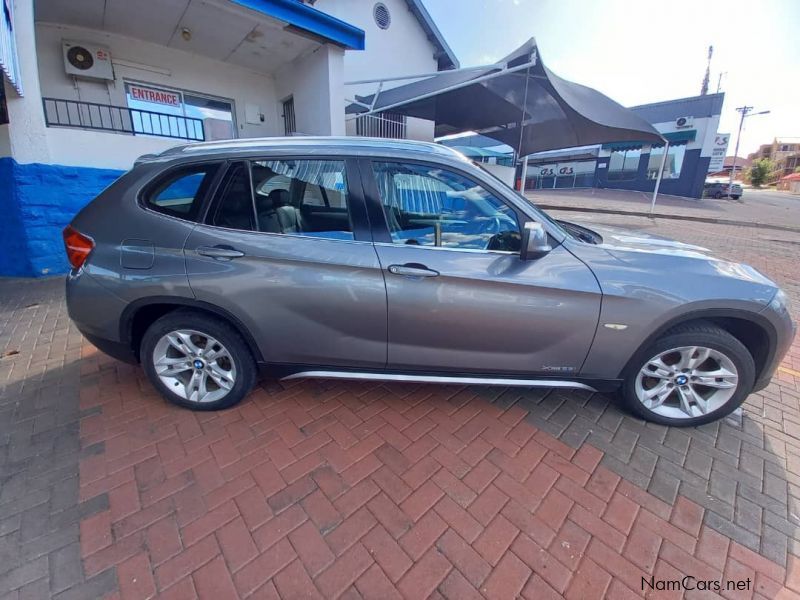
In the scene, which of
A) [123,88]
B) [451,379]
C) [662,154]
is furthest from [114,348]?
[662,154]

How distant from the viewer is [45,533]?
1.74 metres

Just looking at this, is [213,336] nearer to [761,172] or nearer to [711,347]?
[711,347]

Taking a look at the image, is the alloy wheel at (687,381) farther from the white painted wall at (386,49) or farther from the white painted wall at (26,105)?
the white painted wall at (386,49)

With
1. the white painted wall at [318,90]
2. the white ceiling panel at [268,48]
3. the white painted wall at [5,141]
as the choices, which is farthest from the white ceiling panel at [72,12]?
the white painted wall at [318,90]

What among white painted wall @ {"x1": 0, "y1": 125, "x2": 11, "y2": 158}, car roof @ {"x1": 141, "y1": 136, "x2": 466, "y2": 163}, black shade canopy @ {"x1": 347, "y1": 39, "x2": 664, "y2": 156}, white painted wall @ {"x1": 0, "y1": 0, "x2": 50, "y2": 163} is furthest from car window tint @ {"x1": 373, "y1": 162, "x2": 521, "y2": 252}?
black shade canopy @ {"x1": 347, "y1": 39, "x2": 664, "y2": 156}

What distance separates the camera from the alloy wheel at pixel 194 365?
2.45 meters

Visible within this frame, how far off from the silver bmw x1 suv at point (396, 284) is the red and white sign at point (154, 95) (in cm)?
701

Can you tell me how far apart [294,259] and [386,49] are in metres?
12.3

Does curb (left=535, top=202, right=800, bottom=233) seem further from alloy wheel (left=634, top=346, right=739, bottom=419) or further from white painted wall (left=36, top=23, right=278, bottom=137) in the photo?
alloy wheel (left=634, top=346, right=739, bottom=419)

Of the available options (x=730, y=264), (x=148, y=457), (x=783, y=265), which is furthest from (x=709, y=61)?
(x=148, y=457)

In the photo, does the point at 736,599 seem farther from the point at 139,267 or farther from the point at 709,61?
the point at 709,61

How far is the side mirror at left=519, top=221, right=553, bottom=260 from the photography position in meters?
2.03

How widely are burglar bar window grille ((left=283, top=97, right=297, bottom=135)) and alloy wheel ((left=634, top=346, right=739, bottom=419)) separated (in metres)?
8.97

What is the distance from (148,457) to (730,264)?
3.81 meters
